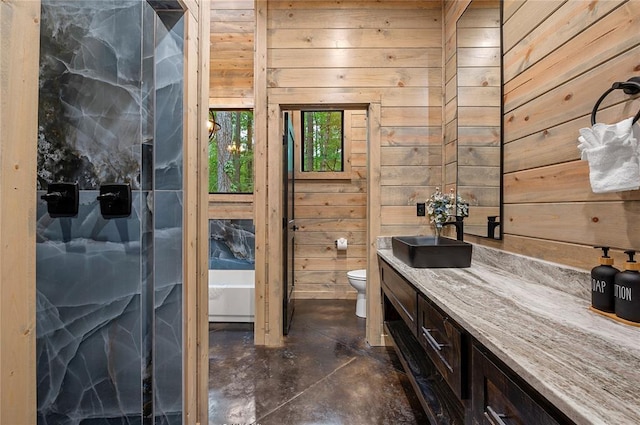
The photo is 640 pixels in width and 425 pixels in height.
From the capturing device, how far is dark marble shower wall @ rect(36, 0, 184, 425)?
1.29m

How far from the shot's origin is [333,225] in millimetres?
4152

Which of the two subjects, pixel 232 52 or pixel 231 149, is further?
pixel 231 149

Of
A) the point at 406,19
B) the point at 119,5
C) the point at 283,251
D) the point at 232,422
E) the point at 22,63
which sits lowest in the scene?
the point at 232,422

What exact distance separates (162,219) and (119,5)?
0.90 meters

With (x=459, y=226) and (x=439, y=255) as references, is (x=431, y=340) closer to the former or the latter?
(x=439, y=255)

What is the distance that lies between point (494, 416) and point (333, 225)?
331 cm

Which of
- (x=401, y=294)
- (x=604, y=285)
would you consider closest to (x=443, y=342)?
(x=604, y=285)

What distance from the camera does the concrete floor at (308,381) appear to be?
1.88 meters

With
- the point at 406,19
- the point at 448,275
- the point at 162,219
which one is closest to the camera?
the point at 162,219

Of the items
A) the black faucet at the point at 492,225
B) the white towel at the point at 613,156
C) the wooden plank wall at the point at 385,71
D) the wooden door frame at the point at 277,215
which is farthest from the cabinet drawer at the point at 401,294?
the white towel at the point at 613,156

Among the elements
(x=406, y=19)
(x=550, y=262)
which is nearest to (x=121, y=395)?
(x=550, y=262)

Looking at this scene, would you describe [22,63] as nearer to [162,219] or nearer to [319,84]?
[162,219]

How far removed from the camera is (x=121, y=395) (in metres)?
1.38

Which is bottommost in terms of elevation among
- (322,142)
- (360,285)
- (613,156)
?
(360,285)
